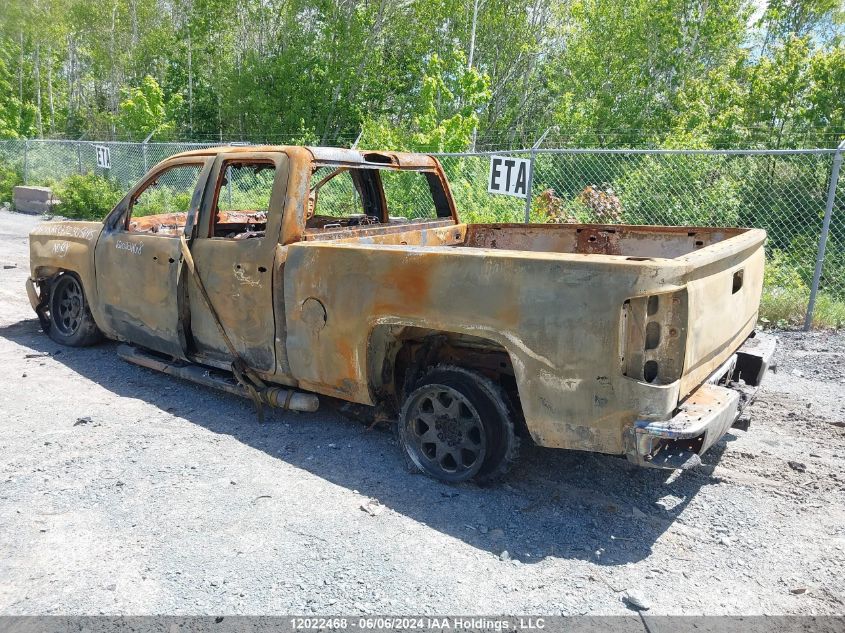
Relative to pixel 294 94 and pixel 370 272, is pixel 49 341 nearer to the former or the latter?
pixel 370 272

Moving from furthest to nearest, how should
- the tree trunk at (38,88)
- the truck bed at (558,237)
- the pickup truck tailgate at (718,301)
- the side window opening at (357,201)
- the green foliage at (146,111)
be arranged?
1. the tree trunk at (38,88)
2. the green foliage at (146,111)
3. the side window opening at (357,201)
4. the truck bed at (558,237)
5. the pickup truck tailgate at (718,301)

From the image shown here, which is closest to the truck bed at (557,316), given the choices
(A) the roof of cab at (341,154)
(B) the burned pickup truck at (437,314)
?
(B) the burned pickup truck at (437,314)

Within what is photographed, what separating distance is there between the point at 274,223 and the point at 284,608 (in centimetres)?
243

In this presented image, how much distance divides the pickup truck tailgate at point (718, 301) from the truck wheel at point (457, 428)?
0.99 meters

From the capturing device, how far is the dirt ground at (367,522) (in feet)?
9.44

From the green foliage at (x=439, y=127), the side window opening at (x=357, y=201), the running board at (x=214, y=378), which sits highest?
the green foliage at (x=439, y=127)

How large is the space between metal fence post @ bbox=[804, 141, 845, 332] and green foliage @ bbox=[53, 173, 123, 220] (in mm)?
15390

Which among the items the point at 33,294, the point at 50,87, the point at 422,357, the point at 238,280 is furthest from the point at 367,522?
the point at 50,87

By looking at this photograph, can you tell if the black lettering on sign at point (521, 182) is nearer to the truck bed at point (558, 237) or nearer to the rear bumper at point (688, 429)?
the truck bed at point (558, 237)

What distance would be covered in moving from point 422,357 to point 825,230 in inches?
201

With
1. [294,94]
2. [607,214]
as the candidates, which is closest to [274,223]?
[607,214]

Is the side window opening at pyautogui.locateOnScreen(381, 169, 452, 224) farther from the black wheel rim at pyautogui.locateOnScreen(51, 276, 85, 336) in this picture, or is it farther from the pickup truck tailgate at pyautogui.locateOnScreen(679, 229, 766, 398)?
the pickup truck tailgate at pyautogui.locateOnScreen(679, 229, 766, 398)

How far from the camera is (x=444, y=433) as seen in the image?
3900 mm

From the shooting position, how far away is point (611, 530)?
135 inches
